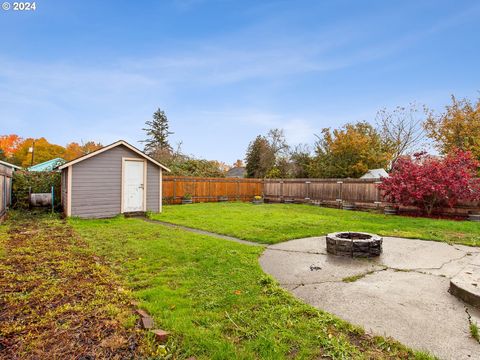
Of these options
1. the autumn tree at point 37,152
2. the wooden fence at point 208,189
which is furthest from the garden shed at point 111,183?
the autumn tree at point 37,152

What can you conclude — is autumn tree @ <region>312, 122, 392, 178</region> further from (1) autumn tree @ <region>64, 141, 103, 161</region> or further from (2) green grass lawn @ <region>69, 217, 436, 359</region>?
(1) autumn tree @ <region>64, 141, 103, 161</region>

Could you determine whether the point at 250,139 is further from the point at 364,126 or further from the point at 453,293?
the point at 453,293

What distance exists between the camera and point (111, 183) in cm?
1056

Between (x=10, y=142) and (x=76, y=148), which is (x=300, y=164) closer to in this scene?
(x=76, y=148)

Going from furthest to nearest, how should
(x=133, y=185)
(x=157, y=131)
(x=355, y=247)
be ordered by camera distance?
(x=157, y=131), (x=133, y=185), (x=355, y=247)

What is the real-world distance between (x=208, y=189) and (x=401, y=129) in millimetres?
18082

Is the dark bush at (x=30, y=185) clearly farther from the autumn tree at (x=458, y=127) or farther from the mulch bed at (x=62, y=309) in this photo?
the autumn tree at (x=458, y=127)

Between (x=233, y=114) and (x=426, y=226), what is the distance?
15.4 metres

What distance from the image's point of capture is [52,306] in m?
2.94

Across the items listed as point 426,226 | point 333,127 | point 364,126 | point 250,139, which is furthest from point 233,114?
point 426,226

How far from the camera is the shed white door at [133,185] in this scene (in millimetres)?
10854

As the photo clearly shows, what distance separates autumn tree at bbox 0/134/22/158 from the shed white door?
41.2 metres

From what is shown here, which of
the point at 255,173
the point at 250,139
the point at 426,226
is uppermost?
the point at 250,139

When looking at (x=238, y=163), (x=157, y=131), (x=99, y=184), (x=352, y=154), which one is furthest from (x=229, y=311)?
(x=238, y=163)
